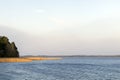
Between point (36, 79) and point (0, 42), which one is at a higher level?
point (0, 42)

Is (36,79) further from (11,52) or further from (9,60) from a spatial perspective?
(11,52)

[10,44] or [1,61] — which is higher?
[10,44]

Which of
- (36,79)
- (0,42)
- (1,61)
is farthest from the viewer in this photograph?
(0,42)

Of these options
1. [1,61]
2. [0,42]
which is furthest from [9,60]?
[0,42]

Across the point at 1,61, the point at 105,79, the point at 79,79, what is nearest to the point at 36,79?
the point at 79,79

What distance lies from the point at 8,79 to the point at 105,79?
754 inches

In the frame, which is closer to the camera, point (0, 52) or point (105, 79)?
point (105, 79)

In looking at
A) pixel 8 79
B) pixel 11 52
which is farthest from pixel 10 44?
pixel 8 79

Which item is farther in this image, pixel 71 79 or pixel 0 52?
pixel 0 52

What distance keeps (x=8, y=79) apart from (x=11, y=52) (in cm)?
9205

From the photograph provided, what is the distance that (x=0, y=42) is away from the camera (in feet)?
461

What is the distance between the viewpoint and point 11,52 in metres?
144

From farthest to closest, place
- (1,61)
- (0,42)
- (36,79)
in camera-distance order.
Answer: (0,42)
(1,61)
(36,79)

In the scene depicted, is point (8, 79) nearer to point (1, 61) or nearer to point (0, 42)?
point (1, 61)
